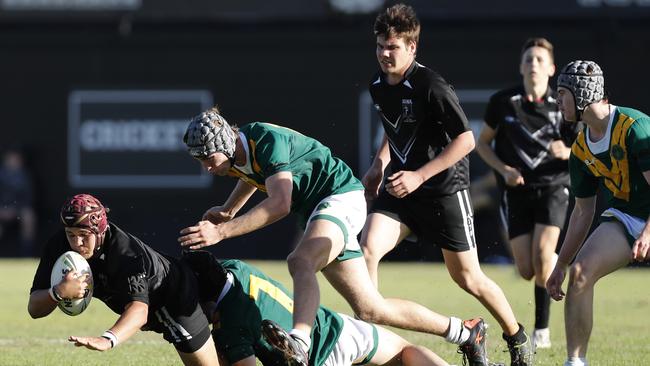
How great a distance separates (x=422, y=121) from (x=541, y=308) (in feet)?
7.34

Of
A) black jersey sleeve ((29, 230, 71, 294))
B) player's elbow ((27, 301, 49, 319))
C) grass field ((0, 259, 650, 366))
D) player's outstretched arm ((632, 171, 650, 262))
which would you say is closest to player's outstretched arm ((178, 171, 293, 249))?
black jersey sleeve ((29, 230, 71, 294))

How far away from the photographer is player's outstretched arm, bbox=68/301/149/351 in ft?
18.8

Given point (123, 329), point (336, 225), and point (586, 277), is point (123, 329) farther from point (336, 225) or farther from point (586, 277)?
point (586, 277)

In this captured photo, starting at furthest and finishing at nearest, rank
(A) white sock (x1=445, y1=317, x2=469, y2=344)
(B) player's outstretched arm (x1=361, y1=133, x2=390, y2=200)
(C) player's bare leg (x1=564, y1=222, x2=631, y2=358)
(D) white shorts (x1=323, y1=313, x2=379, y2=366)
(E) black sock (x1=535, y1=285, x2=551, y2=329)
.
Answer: (E) black sock (x1=535, y1=285, x2=551, y2=329) → (B) player's outstretched arm (x1=361, y1=133, x2=390, y2=200) → (A) white sock (x1=445, y1=317, x2=469, y2=344) → (C) player's bare leg (x1=564, y1=222, x2=631, y2=358) → (D) white shorts (x1=323, y1=313, x2=379, y2=366)

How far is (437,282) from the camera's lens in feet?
48.0

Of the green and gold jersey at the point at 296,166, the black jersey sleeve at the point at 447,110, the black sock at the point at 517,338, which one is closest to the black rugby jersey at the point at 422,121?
the black jersey sleeve at the point at 447,110

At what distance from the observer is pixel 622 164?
6.89 meters

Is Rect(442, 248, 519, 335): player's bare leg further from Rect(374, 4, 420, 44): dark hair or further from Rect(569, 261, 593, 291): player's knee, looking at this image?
Rect(374, 4, 420, 44): dark hair

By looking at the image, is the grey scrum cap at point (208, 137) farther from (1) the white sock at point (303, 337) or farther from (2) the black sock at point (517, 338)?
(2) the black sock at point (517, 338)

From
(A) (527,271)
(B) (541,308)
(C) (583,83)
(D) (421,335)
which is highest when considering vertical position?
(C) (583,83)

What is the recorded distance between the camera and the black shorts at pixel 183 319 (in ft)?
20.7

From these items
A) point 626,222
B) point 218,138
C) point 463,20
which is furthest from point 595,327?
point 463,20

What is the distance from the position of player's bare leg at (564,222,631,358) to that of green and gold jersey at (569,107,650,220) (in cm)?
27

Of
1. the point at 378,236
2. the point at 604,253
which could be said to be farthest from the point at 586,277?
the point at 378,236
